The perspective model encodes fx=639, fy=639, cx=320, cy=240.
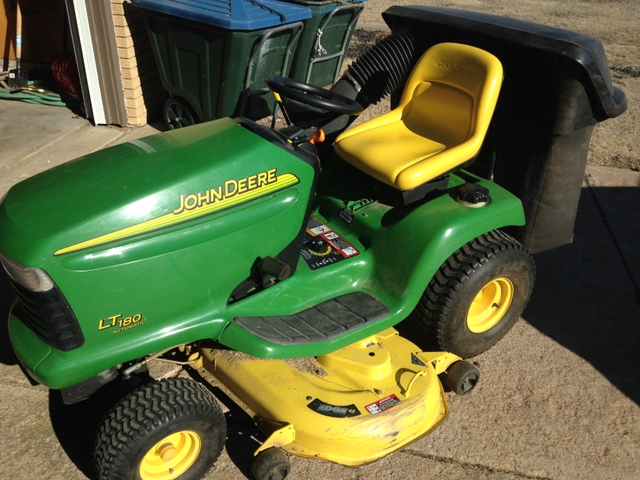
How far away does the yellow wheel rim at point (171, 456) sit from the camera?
2328 millimetres

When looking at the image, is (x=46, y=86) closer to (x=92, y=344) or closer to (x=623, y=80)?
(x=92, y=344)

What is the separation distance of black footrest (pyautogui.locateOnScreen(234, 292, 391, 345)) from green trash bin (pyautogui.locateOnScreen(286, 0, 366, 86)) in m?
3.20

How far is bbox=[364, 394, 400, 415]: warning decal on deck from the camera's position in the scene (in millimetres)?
2498

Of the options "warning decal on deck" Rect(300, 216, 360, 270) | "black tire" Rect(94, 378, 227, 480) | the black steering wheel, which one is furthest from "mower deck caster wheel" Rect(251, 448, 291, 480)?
the black steering wheel

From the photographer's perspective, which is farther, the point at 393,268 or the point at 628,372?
the point at 628,372

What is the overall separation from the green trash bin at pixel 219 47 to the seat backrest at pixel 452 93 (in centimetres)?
155

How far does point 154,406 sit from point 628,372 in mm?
2258

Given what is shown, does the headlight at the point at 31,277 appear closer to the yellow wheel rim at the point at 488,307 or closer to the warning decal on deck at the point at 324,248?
the warning decal on deck at the point at 324,248

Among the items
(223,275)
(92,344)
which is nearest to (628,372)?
(223,275)

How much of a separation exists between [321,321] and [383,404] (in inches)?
16.3

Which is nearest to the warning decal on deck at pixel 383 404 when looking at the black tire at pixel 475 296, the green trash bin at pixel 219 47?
the black tire at pixel 475 296

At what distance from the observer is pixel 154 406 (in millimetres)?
2244

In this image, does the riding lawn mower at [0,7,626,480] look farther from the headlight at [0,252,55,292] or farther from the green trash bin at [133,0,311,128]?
the green trash bin at [133,0,311,128]

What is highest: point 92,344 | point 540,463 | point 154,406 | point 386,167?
point 386,167
